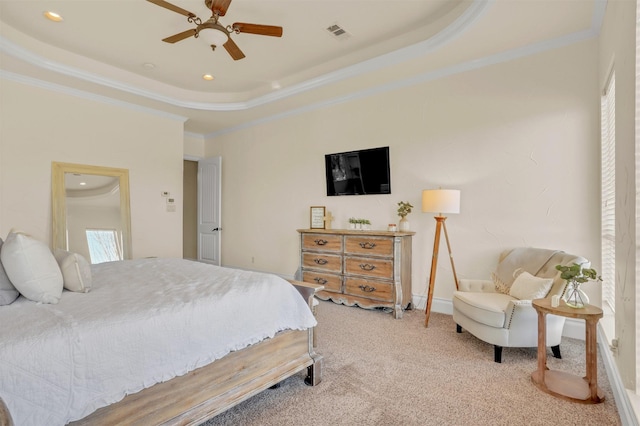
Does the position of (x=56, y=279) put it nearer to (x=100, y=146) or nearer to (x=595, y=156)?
(x=100, y=146)

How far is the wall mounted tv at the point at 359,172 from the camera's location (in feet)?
14.6

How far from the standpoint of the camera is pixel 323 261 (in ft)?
14.4

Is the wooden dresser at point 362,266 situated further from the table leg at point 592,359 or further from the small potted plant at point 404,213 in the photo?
the table leg at point 592,359

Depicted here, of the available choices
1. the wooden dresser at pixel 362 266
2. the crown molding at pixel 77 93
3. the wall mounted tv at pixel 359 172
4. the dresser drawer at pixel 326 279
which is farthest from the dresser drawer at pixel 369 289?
the crown molding at pixel 77 93

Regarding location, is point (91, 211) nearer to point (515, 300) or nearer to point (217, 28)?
point (217, 28)

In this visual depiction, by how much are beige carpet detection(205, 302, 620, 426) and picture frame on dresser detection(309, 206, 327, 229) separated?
6.71 ft

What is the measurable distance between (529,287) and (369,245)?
169 centimetres

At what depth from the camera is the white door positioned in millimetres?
6398

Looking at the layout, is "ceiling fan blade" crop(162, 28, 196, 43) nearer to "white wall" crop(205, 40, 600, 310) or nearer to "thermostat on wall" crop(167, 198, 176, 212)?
"white wall" crop(205, 40, 600, 310)

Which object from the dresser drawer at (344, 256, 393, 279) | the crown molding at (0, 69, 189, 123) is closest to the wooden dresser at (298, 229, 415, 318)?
the dresser drawer at (344, 256, 393, 279)

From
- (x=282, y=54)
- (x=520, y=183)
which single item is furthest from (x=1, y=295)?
(x=520, y=183)

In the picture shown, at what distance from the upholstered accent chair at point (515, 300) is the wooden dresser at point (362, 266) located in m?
0.77

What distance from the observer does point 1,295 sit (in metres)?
1.69

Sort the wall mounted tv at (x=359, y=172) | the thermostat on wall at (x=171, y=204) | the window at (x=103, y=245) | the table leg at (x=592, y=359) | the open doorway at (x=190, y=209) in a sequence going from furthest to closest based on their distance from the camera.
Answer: the open doorway at (x=190, y=209) < the thermostat on wall at (x=171, y=204) < the window at (x=103, y=245) < the wall mounted tv at (x=359, y=172) < the table leg at (x=592, y=359)
